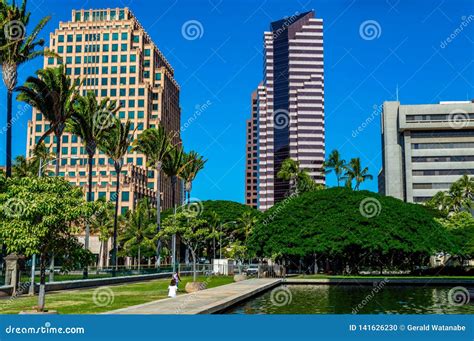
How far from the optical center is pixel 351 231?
223ft

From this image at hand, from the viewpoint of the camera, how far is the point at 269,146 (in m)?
192

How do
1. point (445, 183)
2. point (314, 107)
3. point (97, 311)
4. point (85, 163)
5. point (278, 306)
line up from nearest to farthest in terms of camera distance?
point (97, 311) < point (278, 306) < point (445, 183) < point (85, 163) < point (314, 107)

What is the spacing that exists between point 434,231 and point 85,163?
3408 inches

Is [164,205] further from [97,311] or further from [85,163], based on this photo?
[97,311]

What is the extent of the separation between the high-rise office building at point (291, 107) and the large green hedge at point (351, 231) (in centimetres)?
Result: 10766

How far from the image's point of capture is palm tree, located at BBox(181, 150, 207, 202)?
8757 cm

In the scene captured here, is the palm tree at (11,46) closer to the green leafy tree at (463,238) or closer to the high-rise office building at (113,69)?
the green leafy tree at (463,238)

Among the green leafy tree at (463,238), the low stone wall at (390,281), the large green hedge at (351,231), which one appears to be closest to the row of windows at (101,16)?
the large green hedge at (351,231)

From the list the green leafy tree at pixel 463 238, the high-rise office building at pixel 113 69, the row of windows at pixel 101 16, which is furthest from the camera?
the row of windows at pixel 101 16

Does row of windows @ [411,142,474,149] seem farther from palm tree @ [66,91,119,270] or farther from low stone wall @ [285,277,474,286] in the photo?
palm tree @ [66,91,119,270]

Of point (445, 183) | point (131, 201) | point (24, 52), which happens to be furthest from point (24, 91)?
point (445, 183)

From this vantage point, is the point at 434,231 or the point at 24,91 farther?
the point at 434,231

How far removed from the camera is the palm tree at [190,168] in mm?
87569

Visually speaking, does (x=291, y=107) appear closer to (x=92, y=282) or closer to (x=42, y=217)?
(x=92, y=282)
